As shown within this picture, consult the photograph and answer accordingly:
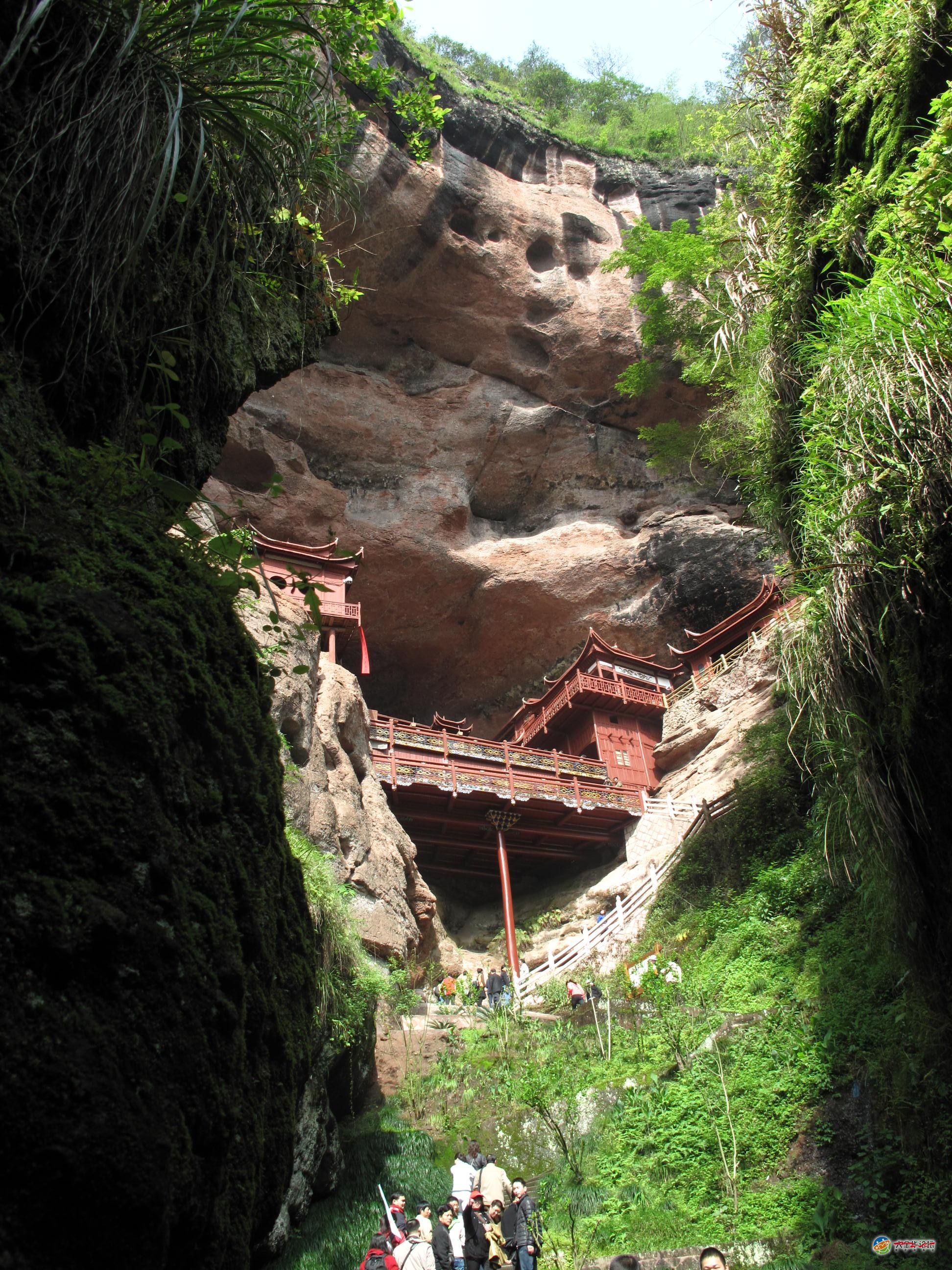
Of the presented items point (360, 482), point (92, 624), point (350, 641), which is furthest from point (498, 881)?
point (92, 624)

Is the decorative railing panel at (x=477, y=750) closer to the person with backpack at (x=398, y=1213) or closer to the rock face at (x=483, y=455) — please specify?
the rock face at (x=483, y=455)

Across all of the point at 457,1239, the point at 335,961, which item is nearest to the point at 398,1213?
the point at 457,1239

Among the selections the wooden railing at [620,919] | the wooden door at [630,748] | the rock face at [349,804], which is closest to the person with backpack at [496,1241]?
the rock face at [349,804]

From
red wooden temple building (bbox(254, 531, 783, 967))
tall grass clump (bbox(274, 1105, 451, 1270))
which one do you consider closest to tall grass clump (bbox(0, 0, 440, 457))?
tall grass clump (bbox(274, 1105, 451, 1270))

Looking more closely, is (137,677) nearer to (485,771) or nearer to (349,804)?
(349,804)

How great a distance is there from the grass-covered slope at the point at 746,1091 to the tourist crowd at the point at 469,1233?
30.1 inches

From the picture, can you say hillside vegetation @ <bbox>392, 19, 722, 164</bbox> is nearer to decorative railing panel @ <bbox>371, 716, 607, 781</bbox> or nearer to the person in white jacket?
decorative railing panel @ <bbox>371, 716, 607, 781</bbox>

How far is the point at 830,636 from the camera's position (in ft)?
15.5

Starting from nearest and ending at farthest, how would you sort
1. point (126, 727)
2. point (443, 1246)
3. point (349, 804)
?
point (126, 727) → point (443, 1246) → point (349, 804)

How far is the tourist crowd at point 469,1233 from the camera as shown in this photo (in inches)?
230

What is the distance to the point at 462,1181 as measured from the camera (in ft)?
23.7

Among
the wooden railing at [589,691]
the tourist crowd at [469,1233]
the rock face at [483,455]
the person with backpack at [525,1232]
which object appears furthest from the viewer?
the rock face at [483,455]

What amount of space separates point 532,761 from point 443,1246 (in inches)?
571

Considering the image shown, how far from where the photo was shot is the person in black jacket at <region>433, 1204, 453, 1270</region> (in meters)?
6.11
